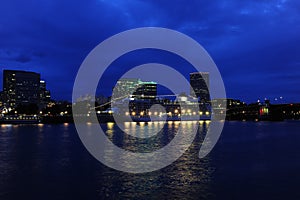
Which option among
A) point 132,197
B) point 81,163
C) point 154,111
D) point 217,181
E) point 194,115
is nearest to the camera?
point 132,197

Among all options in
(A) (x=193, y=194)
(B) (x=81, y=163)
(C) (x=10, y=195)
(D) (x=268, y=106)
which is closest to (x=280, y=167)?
(A) (x=193, y=194)

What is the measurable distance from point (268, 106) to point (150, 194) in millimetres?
172295

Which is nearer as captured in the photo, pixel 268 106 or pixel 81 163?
pixel 81 163

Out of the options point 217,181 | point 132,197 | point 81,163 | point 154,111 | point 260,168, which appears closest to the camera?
point 132,197

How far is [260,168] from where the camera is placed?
21.9 meters

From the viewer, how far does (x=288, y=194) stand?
15.0 metres

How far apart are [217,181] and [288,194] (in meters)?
3.73

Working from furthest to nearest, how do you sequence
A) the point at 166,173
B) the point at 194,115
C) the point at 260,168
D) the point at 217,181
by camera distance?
1. the point at 194,115
2. the point at 260,168
3. the point at 166,173
4. the point at 217,181

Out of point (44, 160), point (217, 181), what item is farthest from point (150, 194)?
point (44, 160)

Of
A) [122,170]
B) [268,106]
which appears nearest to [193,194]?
[122,170]

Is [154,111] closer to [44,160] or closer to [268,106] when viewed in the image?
[268,106]

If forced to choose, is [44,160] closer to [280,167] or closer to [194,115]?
[280,167]

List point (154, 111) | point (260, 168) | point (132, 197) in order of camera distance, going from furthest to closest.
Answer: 1. point (154, 111)
2. point (260, 168)
3. point (132, 197)

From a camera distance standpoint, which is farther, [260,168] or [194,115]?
[194,115]
